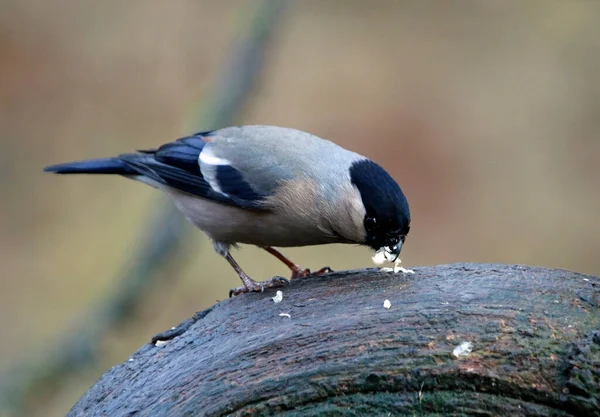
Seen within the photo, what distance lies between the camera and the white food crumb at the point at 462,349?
2.45 m

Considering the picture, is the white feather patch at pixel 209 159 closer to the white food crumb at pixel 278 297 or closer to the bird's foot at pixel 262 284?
the bird's foot at pixel 262 284

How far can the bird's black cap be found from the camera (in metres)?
3.32

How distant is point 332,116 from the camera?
9.05 meters

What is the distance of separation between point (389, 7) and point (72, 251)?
17.2 feet

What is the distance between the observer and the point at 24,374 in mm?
5305

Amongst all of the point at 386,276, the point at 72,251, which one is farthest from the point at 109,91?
the point at 386,276

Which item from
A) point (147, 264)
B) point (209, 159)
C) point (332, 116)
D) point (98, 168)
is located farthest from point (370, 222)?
point (332, 116)

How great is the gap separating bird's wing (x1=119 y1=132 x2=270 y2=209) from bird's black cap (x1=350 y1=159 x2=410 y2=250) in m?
0.56

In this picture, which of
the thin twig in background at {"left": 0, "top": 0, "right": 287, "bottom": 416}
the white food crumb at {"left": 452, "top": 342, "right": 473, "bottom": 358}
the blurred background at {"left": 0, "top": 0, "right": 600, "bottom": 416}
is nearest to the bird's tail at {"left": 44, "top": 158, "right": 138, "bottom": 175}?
the thin twig in background at {"left": 0, "top": 0, "right": 287, "bottom": 416}

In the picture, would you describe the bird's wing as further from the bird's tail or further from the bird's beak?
the bird's beak

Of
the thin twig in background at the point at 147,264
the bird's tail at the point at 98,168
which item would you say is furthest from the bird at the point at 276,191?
the thin twig in background at the point at 147,264

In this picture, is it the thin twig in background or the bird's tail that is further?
the thin twig in background

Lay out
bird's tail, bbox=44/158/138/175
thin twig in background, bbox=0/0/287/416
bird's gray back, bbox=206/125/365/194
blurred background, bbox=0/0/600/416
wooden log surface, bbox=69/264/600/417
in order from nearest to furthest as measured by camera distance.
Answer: wooden log surface, bbox=69/264/600/417, bird's gray back, bbox=206/125/365/194, bird's tail, bbox=44/158/138/175, thin twig in background, bbox=0/0/287/416, blurred background, bbox=0/0/600/416

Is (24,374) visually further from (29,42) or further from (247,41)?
(29,42)
